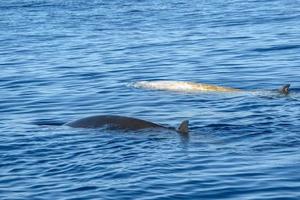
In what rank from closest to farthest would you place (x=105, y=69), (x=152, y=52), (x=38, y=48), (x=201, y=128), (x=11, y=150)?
(x=11, y=150) → (x=201, y=128) → (x=105, y=69) → (x=152, y=52) → (x=38, y=48)

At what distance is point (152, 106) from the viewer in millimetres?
20406

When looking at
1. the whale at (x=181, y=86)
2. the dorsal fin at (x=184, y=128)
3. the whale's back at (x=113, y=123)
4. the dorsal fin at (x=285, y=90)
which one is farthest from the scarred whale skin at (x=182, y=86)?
the dorsal fin at (x=184, y=128)

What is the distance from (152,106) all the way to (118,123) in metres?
3.64

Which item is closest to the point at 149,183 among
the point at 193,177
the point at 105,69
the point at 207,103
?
the point at 193,177

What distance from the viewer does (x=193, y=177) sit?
13359 mm

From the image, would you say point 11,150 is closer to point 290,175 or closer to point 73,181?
point 73,181

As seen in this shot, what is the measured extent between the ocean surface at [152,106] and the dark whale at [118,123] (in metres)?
0.28

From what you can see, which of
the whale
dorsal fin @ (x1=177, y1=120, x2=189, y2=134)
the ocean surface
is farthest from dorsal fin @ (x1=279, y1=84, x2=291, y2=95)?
dorsal fin @ (x1=177, y1=120, x2=189, y2=134)

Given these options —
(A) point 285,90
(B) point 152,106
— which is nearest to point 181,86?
(B) point 152,106

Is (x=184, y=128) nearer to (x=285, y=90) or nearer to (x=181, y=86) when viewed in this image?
(x=285, y=90)

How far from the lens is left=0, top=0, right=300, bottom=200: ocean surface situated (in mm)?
13227

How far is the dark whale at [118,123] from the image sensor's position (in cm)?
1642

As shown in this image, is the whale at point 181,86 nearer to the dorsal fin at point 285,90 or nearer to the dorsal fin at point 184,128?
the dorsal fin at point 285,90

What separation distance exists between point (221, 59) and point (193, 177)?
15042 mm
